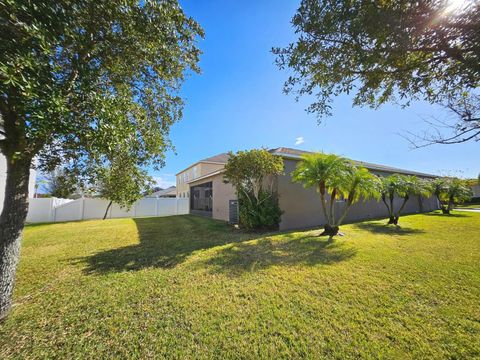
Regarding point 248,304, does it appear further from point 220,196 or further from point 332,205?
point 220,196

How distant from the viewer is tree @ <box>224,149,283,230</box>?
9.41m

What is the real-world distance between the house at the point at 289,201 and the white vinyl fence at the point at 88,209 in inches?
140

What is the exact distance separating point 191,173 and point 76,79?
86.8ft

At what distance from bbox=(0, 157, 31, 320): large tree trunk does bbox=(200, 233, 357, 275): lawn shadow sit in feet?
12.0

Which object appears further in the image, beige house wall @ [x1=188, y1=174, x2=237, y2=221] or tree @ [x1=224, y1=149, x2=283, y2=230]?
beige house wall @ [x1=188, y1=174, x2=237, y2=221]

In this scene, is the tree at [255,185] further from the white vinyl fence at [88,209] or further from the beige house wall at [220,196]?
the white vinyl fence at [88,209]

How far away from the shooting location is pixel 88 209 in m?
20.1

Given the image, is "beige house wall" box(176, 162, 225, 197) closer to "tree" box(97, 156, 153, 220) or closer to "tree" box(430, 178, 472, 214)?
"tree" box(97, 156, 153, 220)

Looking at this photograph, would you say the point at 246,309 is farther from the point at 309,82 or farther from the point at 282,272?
the point at 309,82

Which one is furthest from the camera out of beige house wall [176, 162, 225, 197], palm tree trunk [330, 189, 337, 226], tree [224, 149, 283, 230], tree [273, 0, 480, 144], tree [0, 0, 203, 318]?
beige house wall [176, 162, 225, 197]

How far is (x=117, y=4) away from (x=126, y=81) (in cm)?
180

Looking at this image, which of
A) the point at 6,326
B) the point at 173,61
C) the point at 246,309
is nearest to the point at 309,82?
the point at 173,61

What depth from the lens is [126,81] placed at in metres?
4.86

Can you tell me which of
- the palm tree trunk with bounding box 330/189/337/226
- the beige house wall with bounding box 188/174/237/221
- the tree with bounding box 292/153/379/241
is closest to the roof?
the tree with bounding box 292/153/379/241
